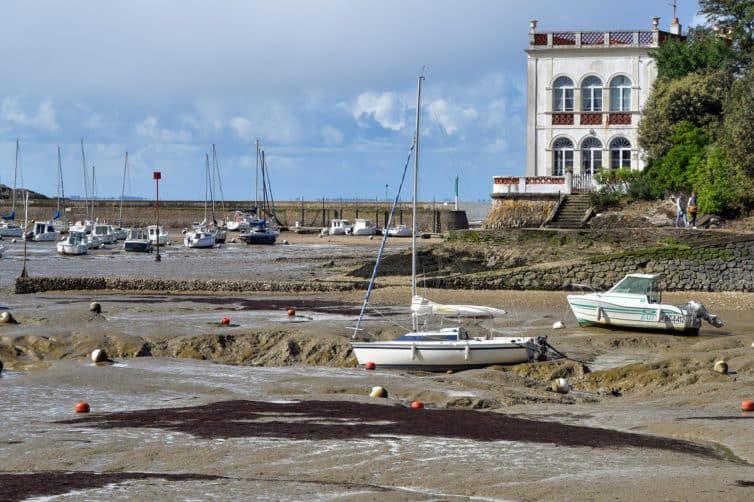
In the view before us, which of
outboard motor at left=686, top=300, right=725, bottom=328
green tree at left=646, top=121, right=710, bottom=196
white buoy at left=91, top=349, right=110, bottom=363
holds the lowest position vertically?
white buoy at left=91, top=349, right=110, bottom=363

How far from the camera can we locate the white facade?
6531cm

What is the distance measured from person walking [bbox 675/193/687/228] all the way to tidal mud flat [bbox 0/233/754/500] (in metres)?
20.1

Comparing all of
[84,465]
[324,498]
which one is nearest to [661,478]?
[324,498]

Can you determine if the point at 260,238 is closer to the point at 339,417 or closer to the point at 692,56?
the point at 692,56

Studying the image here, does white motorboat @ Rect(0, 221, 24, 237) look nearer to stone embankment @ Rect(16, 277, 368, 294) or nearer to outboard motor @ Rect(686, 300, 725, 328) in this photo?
stone embankment @ Rect(16, 277, 368, 294)

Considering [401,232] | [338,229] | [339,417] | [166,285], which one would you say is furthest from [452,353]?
[338,229]

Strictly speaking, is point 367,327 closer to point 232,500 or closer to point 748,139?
point 232,500

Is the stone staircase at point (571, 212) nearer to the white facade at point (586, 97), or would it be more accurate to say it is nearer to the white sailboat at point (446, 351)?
the white facade at point (586, 97)

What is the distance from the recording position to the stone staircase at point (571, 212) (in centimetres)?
5885

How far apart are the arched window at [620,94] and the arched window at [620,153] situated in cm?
179

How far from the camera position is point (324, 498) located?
14648 mm

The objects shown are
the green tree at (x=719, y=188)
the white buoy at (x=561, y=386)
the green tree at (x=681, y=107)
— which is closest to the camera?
the white buoy at (x=561, y=386)

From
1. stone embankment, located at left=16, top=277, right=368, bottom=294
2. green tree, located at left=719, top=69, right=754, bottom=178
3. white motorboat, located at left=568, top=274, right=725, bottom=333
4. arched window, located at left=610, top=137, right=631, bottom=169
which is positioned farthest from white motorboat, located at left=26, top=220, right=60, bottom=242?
white motorboat, located at left=568, top=274, right=725, bottom=333

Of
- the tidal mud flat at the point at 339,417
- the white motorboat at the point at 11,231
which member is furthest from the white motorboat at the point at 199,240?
the tidal mud flat at the point at 339,417
